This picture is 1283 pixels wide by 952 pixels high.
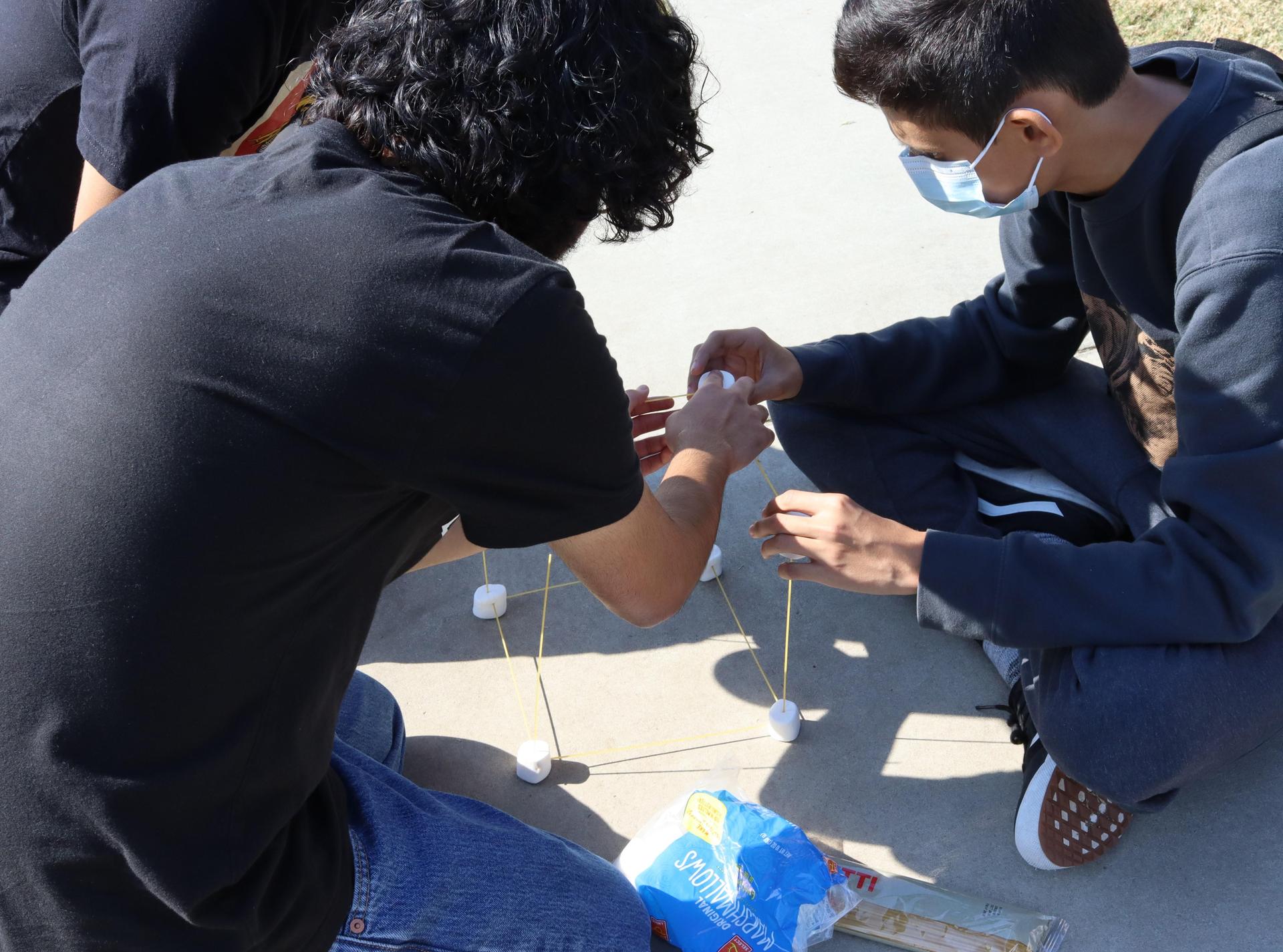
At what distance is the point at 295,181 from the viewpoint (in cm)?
97

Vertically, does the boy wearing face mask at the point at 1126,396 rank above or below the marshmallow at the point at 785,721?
above

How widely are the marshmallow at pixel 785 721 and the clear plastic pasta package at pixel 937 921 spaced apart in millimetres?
265

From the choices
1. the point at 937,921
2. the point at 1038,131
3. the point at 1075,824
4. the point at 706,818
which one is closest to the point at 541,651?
the point at 706,818

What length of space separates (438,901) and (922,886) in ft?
2.27

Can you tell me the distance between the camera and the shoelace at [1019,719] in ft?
5.32

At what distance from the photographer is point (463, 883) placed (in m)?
1.24

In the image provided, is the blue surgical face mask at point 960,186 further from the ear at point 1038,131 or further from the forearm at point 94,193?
the forearm at point 94,193

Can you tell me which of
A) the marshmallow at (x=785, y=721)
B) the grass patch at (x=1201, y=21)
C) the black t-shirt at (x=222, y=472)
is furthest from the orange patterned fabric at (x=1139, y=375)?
the grass patch at (x=1201, y=21)

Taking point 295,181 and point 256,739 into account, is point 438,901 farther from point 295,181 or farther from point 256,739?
point 295,181

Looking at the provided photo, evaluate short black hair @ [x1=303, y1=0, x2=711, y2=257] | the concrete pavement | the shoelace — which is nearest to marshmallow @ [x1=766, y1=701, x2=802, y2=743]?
the concrete pavement

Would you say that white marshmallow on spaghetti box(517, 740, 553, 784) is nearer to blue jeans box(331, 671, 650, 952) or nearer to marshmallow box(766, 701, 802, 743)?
blue jeans box(331, 671, 650, 952)

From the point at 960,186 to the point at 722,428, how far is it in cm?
46

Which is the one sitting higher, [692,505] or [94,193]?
[94,193]

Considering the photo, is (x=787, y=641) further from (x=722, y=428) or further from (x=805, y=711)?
(x=722, y=428)
